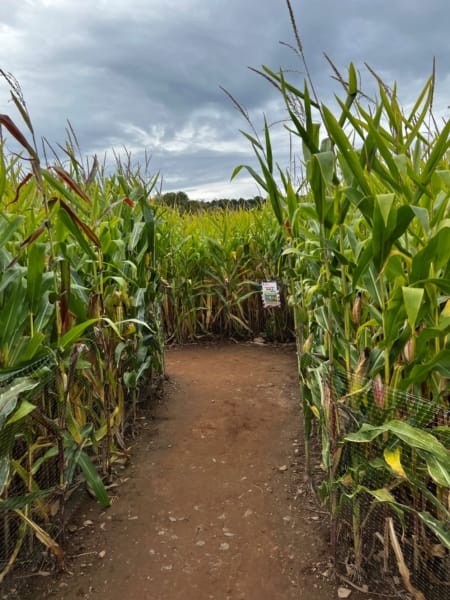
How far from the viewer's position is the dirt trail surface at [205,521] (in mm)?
1445

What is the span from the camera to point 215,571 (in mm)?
1506

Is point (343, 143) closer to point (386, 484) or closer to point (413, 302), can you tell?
point (413, 302)

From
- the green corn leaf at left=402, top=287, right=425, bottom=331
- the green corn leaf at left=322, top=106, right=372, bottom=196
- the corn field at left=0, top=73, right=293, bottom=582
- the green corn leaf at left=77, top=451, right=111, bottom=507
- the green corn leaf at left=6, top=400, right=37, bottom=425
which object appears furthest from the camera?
the green corn leaf at left=77, top=451, right=111, bottom=507

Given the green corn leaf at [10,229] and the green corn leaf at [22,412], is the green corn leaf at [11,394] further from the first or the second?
the green corn leaf at [10,229]

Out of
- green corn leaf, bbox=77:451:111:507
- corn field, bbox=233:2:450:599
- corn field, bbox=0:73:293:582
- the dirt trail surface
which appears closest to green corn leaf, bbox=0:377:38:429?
corn field, bbox=0:73:293:582

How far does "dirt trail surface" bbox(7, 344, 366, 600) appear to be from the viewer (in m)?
1.45

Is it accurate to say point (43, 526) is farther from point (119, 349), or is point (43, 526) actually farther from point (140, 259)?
point (140, 259)

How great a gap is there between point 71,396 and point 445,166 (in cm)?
169

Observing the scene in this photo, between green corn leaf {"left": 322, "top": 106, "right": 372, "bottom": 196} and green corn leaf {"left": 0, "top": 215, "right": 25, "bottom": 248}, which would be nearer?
green corn leaf {"left": 322, "top": 106, "right": 372, "bottom": 196}

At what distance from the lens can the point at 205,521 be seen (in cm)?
178

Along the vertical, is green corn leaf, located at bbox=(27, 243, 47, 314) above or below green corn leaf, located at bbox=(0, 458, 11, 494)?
above

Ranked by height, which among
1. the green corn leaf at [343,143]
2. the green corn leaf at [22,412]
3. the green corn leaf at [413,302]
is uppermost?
the green corn leaf at [343,143]

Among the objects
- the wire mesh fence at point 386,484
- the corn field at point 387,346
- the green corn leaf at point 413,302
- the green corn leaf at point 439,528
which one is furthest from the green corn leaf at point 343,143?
the green corn leaf at point 439,528

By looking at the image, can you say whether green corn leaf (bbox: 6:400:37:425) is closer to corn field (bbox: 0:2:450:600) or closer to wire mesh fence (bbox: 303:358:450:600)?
corn field (bbox: 0:2:450:600)
